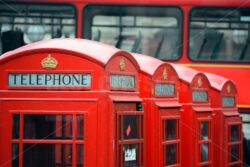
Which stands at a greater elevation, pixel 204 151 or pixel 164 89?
pixel 164 89

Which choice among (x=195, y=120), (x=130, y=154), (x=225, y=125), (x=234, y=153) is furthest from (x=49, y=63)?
(x=234, y=153)

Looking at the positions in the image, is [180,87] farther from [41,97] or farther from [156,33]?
[156,33]

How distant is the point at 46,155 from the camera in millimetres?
6637

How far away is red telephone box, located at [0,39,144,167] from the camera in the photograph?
6.51m

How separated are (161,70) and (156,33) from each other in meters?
5.31

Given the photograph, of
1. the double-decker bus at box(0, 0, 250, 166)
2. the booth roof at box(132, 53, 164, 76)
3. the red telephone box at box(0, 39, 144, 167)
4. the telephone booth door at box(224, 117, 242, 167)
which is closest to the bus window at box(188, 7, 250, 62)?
the double-decker bus at box(0, 0, 250, 166)

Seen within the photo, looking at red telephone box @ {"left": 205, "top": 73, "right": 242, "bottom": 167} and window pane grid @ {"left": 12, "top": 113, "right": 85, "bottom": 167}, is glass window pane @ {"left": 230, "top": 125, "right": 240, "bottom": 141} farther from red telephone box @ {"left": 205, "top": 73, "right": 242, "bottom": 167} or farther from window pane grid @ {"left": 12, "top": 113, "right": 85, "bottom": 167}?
window pane grid @ {"left": 12, "top": 113, "right": 85, "bottom": 167}

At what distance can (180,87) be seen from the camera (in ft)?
29.4

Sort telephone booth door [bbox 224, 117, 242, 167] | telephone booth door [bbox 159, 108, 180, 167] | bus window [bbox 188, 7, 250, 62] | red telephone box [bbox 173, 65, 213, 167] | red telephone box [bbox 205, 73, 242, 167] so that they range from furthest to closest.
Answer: bus window [bbox 188, 7, 250, 62] < telephone booth door [bbox 224, 117, 242, 167] < red telephone box [bbox 205, 73, 242, 167] < red telephone box [bbox 173, 65, 213, 167] < telephone booth door [bbox 159, 108, 180, 167]

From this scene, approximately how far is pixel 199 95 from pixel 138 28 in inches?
167

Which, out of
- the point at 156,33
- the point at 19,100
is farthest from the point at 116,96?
the point at 156,33

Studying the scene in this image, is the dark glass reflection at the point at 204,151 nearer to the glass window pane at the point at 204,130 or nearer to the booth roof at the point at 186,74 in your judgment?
the glass window pane at the point at 204,130

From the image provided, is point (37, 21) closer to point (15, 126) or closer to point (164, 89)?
point (164, 89)

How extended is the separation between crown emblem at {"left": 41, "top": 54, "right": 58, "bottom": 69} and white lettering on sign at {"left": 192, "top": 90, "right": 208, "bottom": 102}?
2.93m
